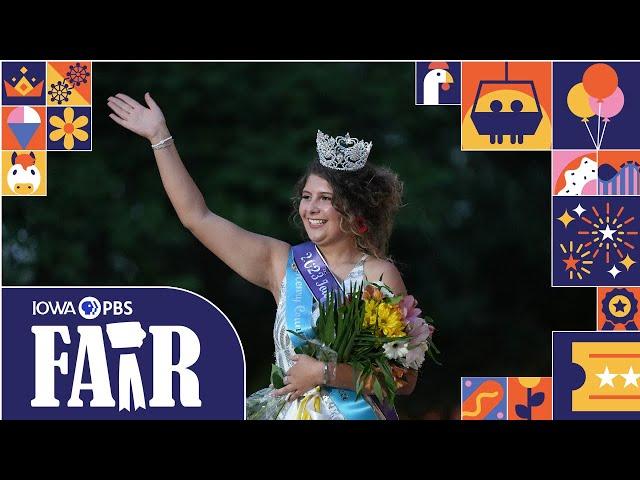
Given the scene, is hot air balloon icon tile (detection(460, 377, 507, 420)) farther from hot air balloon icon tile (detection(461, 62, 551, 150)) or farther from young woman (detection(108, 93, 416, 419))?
hot air balloon icon tile (detection(461, 62, 551, 150))

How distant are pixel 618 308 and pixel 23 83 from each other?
312 cm

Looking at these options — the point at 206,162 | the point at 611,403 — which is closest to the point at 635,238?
the point at 611,403

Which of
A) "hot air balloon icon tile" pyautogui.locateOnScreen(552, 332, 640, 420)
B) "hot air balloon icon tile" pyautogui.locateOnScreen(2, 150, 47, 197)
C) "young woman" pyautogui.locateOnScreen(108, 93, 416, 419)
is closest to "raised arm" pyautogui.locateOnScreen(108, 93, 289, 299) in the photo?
"young woman" pyautogui.locateOnScreen(108, 93, 416, 419)

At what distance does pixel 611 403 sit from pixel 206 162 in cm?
244

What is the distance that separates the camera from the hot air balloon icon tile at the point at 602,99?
8438 mm

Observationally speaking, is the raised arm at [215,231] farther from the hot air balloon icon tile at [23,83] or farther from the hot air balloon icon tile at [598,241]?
the hot air balloon icon tile at [598,241]

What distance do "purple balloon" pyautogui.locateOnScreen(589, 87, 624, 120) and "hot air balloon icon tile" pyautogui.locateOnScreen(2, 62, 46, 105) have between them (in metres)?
2.70

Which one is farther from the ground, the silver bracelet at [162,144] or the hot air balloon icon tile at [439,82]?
the hot air balloon icon tile at [439,82]

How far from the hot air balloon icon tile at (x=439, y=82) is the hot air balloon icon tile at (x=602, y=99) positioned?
19.2 inches

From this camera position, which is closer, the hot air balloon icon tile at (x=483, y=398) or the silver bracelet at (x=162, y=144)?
the silver bracelet at (x=162, y=144)

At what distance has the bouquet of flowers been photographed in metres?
7.84

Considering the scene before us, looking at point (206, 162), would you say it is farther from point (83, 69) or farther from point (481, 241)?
point (481, 241)

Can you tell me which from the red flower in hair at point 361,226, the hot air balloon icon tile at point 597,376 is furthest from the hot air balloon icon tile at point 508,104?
the hot air balloon icon tile at point 597,376

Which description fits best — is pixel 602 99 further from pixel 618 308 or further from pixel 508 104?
pixel 618 308
